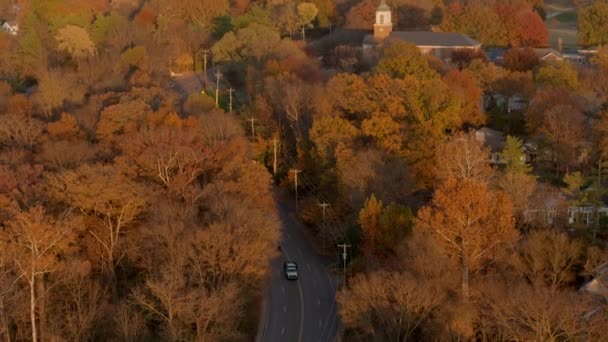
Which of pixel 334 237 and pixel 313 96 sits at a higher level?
pixel 313 96

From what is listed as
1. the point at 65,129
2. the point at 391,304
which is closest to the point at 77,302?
the point at 391,304

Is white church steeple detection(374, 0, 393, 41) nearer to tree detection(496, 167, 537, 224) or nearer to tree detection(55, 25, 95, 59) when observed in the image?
tree detection(55, 25, 95, 59)

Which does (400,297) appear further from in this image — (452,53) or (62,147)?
(452,53)

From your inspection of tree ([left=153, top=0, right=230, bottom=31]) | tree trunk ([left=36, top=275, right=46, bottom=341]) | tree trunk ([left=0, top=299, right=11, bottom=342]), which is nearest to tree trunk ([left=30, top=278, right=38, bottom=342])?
tree trunk ([left=36, top=275, right=46, bottom=341])

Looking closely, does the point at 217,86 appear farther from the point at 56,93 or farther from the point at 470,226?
the point at 470,226

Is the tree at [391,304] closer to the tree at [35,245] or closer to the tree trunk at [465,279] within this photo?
the tree trunk at [465,279]

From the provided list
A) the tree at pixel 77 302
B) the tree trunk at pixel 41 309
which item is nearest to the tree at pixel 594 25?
the tree at pixel 77 302

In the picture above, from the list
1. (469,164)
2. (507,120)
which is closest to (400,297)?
(469,164)
